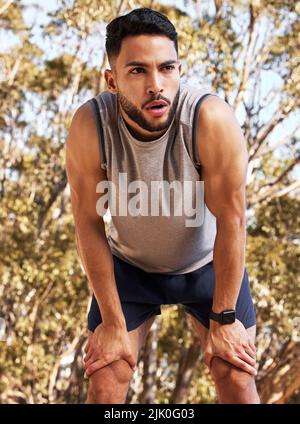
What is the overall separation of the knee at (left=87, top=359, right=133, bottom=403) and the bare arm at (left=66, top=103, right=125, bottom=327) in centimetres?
15

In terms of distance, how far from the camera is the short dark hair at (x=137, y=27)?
2.54 m

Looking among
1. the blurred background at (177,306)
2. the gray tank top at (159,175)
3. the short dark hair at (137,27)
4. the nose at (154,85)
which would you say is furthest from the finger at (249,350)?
the blurred background at (177,306)

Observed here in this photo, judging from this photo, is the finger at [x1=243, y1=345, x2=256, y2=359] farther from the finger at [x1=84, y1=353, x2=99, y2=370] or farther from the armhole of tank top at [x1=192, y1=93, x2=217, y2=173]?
the armhole of tank top at [x1=192, y1=93, x2=217, y2=173]

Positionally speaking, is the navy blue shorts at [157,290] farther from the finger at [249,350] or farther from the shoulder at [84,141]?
the shoulder at [84,141]

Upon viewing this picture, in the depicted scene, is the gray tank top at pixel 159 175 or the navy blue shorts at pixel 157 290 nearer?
the gray tank top at pixel 159 175

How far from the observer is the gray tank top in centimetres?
262

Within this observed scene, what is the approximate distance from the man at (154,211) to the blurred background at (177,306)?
20.8ft

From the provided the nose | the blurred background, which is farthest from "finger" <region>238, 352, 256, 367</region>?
the blurred background

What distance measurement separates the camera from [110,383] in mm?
2682

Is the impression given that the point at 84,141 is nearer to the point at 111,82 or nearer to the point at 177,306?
the point at 111,82

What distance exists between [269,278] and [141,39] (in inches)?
285

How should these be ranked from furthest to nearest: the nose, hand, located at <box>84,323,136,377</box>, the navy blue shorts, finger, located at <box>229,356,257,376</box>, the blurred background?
the blurred background → the navy blue shorts → hand, located at <box>84,323,136,377</box> → finger, located at <box>229,356,257,376</box> → the nose

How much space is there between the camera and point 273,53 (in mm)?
10289

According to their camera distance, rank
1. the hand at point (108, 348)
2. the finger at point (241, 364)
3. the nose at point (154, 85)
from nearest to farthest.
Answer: the nose at point (154, 85) < the finger at point (241, 364) < the hand at point (108, 348)
